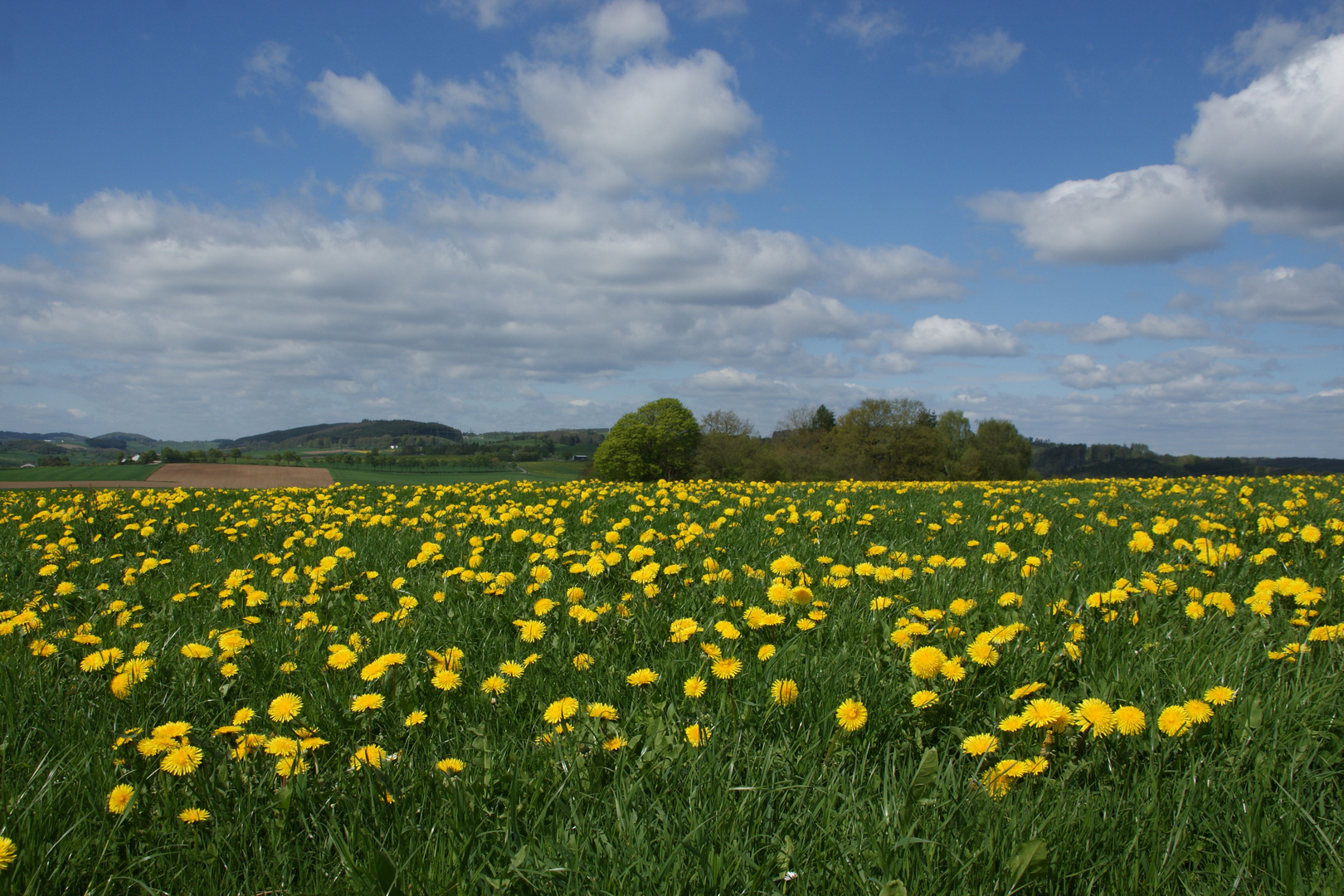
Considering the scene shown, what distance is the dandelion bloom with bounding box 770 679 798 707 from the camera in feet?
7.86

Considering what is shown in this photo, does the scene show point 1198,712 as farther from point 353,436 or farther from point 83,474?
point 353,436

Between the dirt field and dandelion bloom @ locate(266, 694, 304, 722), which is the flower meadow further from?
the dirt field

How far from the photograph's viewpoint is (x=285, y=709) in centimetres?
240

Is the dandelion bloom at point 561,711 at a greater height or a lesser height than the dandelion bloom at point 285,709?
greater

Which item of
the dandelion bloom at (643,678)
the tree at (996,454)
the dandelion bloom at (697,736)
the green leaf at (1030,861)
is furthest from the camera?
the tree at (996,454)

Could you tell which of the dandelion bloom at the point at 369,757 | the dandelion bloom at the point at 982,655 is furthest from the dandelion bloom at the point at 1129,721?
the dandelion bloom at the point at 369,757

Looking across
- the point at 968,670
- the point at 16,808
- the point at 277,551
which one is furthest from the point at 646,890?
the point at 277,551

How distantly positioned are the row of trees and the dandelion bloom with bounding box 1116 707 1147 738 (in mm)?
52290

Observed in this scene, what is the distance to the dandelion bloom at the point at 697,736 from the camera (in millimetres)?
2188

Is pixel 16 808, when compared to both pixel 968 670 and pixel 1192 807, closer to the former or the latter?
pixel 968 670

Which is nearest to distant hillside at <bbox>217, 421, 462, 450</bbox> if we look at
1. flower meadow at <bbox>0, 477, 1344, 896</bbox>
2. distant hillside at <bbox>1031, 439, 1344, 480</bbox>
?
distant hillside at <bbox>1031, 439, 1344, 480</bbox>

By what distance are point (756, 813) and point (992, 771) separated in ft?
2.34

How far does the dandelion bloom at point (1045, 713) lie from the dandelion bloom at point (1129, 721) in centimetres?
14

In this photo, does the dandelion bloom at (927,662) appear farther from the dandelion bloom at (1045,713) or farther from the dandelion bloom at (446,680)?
the dandelion bloom at (446,680)
